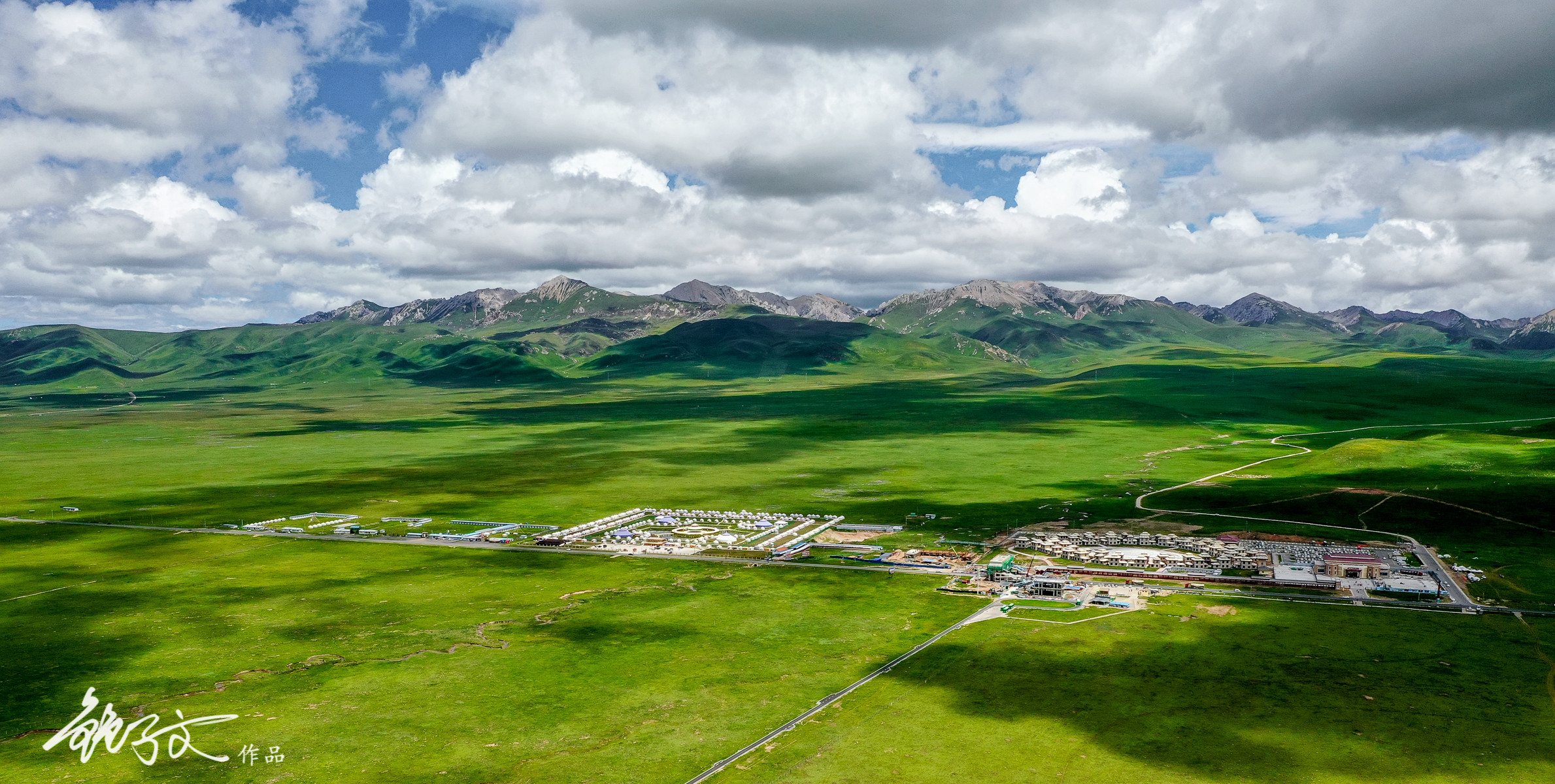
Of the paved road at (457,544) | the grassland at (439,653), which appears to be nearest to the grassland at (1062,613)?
the grassland at (439,653)

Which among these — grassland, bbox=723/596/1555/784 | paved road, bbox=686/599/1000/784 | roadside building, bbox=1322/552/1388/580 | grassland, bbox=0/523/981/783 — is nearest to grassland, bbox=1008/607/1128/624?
grassland, bbox=723/596/1555/784

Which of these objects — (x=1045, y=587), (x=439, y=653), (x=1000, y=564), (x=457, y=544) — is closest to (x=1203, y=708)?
(x=1045, y=587)

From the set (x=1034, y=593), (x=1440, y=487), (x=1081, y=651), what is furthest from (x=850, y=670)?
(x=1440, y=487)

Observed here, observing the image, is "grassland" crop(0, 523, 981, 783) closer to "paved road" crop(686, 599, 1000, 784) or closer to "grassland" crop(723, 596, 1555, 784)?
"paved road" crop(686, 599, 1000, 784)

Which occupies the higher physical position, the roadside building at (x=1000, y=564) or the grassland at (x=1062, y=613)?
the roadside building at (x=1000, y=564)

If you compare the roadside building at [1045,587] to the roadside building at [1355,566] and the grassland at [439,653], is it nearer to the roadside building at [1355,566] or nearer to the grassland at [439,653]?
the grassland at [439,653]
